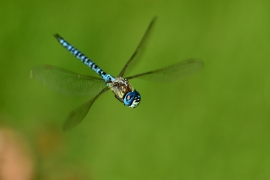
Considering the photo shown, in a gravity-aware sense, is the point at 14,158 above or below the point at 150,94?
below

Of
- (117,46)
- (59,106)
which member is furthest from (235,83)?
(59,106)

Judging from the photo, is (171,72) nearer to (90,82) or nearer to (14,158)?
(90,82)

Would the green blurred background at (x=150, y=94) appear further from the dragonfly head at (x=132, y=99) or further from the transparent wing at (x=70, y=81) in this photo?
the dragonfly head at (x=132, y=99)

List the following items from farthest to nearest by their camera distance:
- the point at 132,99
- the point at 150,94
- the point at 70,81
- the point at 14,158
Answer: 1. the point at 150,94
2. the point at 14,158
3. the point at 70,81
4. the point at 132,99

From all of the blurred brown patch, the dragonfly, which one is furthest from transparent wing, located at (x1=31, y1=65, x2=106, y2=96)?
the blurred brown patch

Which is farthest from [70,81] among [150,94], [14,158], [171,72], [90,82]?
[150,94]

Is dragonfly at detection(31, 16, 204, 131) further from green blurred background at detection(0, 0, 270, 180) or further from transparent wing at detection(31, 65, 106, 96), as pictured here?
green blurred background at detection(0, 0, 270, 180)

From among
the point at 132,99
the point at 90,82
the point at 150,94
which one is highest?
the point at 150,94

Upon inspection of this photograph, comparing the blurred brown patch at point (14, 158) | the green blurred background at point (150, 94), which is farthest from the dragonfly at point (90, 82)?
the green blurred background at point (150, 94)
